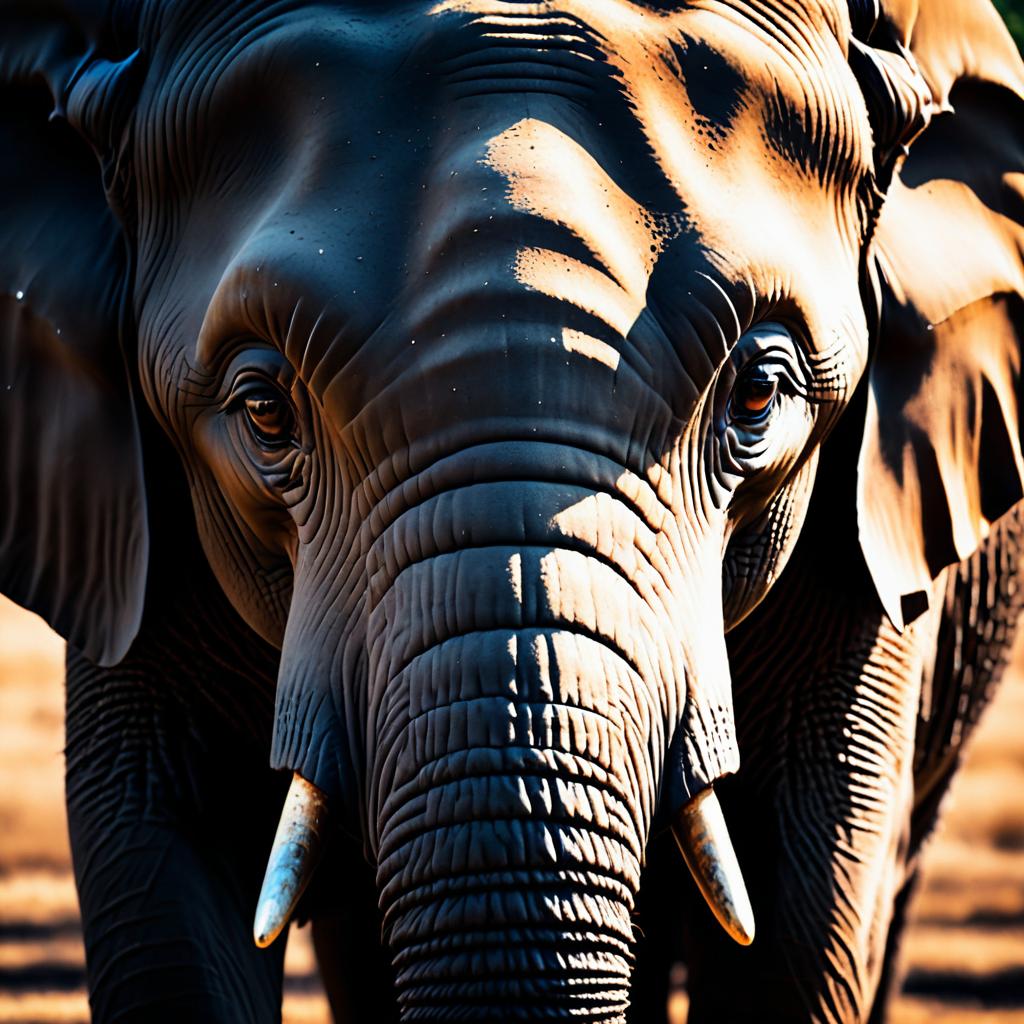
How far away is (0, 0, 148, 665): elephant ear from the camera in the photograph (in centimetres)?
382

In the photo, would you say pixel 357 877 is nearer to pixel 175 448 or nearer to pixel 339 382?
pixel 175 448

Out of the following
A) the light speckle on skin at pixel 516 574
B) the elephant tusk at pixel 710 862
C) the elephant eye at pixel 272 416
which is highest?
the elephant eye at pixel 272 416

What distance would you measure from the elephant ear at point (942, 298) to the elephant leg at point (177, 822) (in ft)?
3.47

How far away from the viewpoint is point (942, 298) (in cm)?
407

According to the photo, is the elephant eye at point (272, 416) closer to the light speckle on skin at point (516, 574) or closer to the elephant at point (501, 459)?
the elephant at point (501, 459)

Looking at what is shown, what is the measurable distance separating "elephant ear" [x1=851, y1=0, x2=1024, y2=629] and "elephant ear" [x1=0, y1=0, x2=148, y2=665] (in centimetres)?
114

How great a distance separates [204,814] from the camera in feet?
13.4

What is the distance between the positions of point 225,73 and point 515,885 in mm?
1254

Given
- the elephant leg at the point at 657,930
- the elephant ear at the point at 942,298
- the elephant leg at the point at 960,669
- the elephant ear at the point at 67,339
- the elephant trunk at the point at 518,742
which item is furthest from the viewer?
the elephant leg at the point at 960,669

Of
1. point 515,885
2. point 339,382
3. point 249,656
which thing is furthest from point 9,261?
point 515,885

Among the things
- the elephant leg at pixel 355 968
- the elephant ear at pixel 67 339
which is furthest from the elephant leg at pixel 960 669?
the elephant ear at pixel 67 339

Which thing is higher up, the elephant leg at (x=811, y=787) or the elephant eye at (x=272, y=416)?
the elephant eye at (x=272, y=416)

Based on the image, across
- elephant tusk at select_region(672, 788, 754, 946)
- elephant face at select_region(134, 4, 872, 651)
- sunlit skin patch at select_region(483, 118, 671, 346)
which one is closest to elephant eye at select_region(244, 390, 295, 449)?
elephant face at select_region(134, 4, 872, 651)

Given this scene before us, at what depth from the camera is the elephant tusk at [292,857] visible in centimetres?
313
